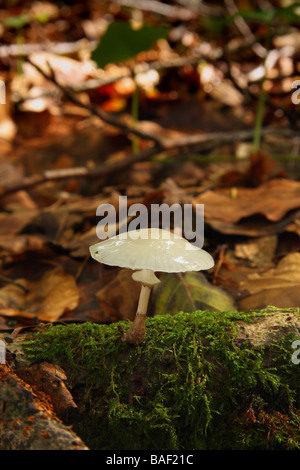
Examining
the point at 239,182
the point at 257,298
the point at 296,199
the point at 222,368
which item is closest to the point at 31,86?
the point at 239,182

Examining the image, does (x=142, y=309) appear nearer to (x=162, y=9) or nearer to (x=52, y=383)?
(x=52, y=383)

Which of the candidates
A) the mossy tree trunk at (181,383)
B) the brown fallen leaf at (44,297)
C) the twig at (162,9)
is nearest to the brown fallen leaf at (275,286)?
the mossy tree trunk at (181,383)

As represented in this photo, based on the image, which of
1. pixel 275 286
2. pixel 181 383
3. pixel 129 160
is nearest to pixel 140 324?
Result: pixel 181 383

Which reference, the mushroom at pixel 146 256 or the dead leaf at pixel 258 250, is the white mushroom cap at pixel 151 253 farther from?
the dead leaf at pixel 258 250

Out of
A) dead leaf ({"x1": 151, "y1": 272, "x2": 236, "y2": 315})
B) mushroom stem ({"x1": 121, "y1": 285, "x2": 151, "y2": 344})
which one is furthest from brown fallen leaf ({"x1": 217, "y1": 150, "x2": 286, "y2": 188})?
mushroom stem ({"x1": 121, "y1": 285, "x2": 151, "y2": 344})

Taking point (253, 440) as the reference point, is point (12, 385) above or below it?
above
